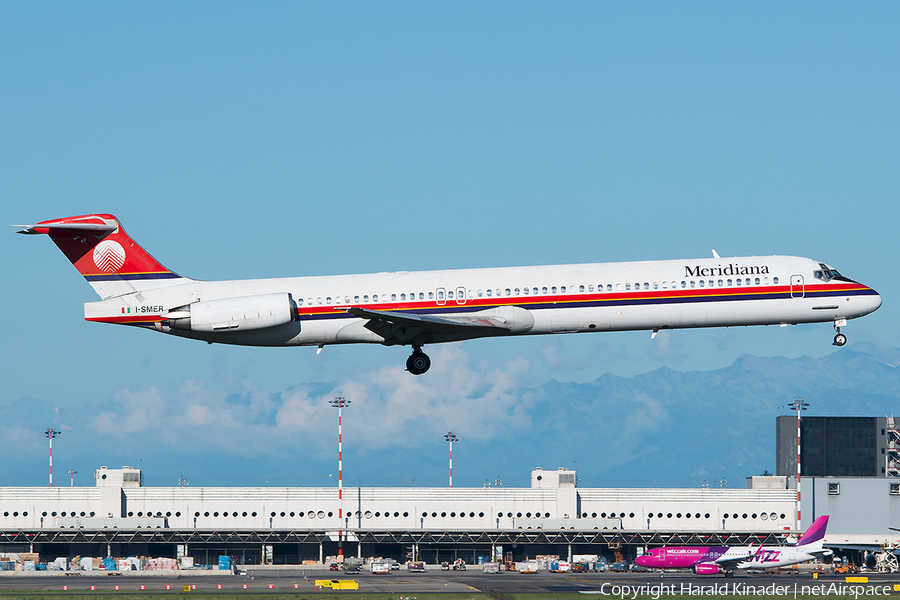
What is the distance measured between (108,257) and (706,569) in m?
51.3

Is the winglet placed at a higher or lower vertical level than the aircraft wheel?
lower

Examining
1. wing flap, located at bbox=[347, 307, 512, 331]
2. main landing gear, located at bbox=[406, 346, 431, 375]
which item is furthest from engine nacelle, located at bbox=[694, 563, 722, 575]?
wing flap, located at bbox=[347, 307, 512, 331]

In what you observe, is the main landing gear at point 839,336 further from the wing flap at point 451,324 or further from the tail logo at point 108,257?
the tail logo at point 108,257

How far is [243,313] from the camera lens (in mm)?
48375

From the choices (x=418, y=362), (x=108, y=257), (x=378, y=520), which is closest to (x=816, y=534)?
(x=378, y=520)

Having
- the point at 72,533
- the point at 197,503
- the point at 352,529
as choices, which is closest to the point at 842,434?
the point at 352,529

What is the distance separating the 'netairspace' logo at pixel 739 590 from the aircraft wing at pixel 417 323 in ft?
66.2

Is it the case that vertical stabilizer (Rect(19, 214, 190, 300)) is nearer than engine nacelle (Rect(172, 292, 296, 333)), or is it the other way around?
engine nacelle (Rect(172, 292, 296, 333))

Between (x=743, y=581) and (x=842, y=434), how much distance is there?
188ft

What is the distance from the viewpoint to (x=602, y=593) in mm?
64375

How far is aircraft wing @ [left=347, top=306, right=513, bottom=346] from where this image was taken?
154 ft

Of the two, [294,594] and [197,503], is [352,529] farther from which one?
[294,594]

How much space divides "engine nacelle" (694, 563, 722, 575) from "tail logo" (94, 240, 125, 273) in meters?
50.7

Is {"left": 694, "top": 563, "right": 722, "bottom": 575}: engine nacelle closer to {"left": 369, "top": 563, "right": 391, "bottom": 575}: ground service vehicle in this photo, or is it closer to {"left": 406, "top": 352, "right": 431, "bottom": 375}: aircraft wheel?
{"left": 369, "top": 563, "right": 391, "bottom": 575}: ground service vehicle
